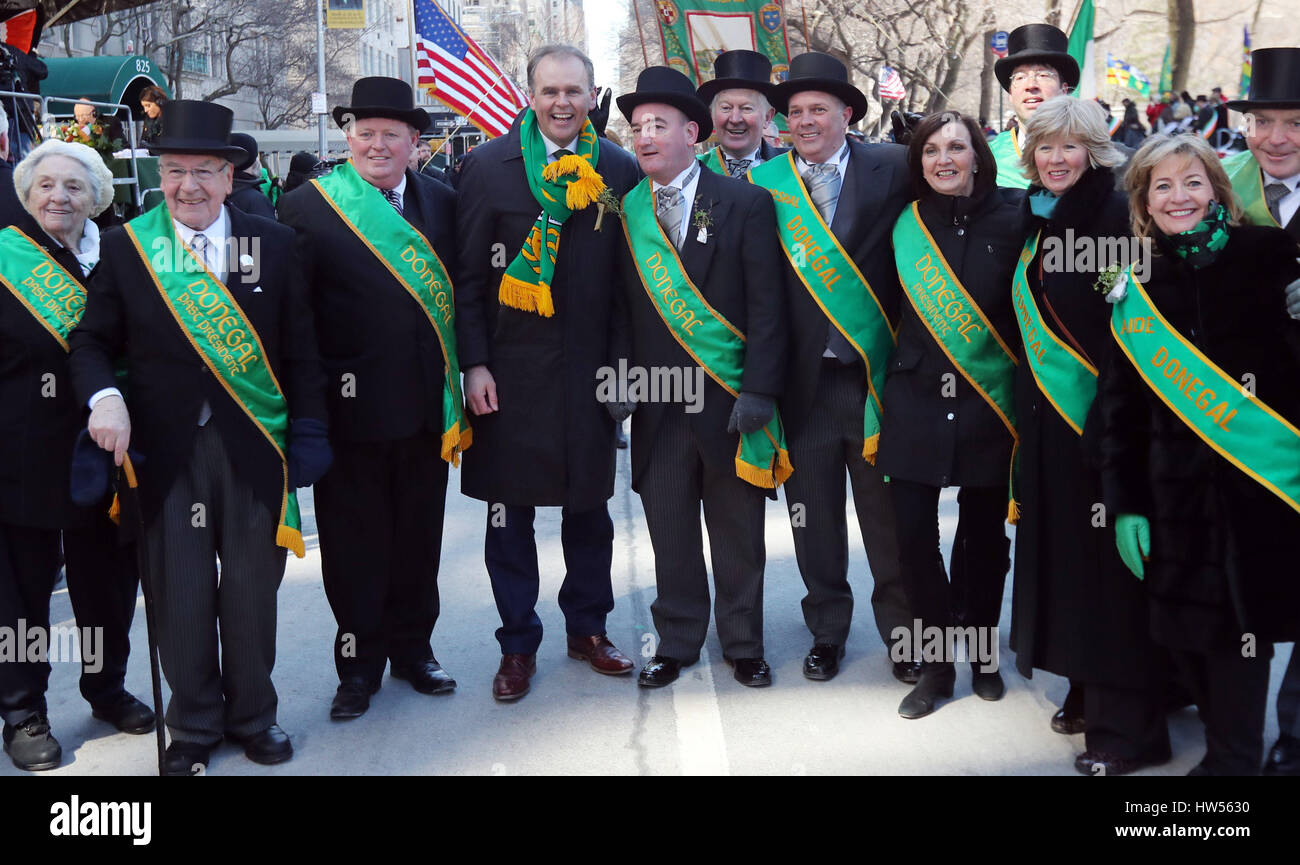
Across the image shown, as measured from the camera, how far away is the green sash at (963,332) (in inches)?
172

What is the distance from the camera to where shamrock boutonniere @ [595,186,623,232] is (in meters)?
4.67

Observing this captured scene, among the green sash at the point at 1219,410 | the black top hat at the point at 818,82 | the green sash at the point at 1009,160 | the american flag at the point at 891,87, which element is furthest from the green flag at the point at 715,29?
the american flag at the point at 891,87

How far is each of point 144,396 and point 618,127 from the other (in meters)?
61.6

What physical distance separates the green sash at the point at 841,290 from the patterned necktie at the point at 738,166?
3.00 ft

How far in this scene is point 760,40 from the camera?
1012 cm

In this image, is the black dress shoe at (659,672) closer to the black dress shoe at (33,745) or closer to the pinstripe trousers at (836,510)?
the pinstripe trousers at (836,510)

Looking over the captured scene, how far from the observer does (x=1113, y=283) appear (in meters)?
3.87

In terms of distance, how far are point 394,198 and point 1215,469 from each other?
9.26 ft

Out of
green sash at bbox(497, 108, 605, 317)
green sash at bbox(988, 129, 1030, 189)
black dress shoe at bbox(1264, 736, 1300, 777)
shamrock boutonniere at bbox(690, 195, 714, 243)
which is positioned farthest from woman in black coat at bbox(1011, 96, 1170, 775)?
green sash at bbox(497, 108, 605, 317)

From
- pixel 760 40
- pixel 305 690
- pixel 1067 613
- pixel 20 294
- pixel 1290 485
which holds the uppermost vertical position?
pixel 760 40

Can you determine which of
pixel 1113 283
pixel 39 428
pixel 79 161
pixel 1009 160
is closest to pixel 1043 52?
pixel 1009 160

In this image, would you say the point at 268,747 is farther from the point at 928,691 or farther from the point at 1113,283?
the point at 1113,283
